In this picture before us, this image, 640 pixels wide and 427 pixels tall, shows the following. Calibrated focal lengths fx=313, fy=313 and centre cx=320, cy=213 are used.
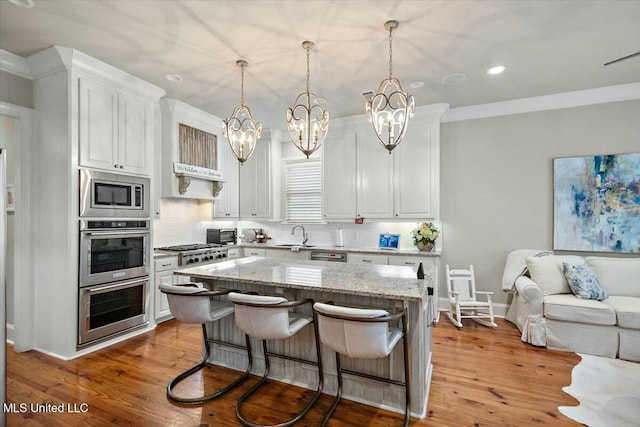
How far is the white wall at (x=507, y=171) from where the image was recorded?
156 inches

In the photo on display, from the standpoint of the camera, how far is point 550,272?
3.67 m

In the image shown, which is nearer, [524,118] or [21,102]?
[21,102]

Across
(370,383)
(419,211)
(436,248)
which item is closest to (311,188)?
(419,211)

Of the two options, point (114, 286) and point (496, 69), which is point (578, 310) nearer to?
point (496, 69)

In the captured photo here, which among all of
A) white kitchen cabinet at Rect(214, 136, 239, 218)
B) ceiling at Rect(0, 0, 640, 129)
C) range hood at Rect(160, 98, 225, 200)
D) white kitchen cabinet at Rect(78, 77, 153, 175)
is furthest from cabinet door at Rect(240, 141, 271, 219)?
white kitchen cabinet at Rect(78, 77, 153, 175)

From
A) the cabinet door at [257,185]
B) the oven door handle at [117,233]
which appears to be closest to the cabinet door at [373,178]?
the cabinet door at [257,185]

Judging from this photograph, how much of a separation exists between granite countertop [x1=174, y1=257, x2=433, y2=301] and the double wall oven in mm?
1257

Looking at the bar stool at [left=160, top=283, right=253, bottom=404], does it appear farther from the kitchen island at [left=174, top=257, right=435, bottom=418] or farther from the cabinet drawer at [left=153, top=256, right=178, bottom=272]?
the cabinet drawer at [left=153, top=256, right=178, bottom=272]

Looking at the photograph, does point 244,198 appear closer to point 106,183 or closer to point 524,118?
point 106,183

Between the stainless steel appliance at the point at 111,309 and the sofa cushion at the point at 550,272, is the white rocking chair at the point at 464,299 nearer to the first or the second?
the sofa cushion at the point at 550,272

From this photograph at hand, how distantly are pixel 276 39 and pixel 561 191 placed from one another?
3.96m

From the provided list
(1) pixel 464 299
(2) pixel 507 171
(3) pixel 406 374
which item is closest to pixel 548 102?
(2) pixel 507 171

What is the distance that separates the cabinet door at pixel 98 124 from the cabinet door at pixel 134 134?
0.07 m

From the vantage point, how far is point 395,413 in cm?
226
